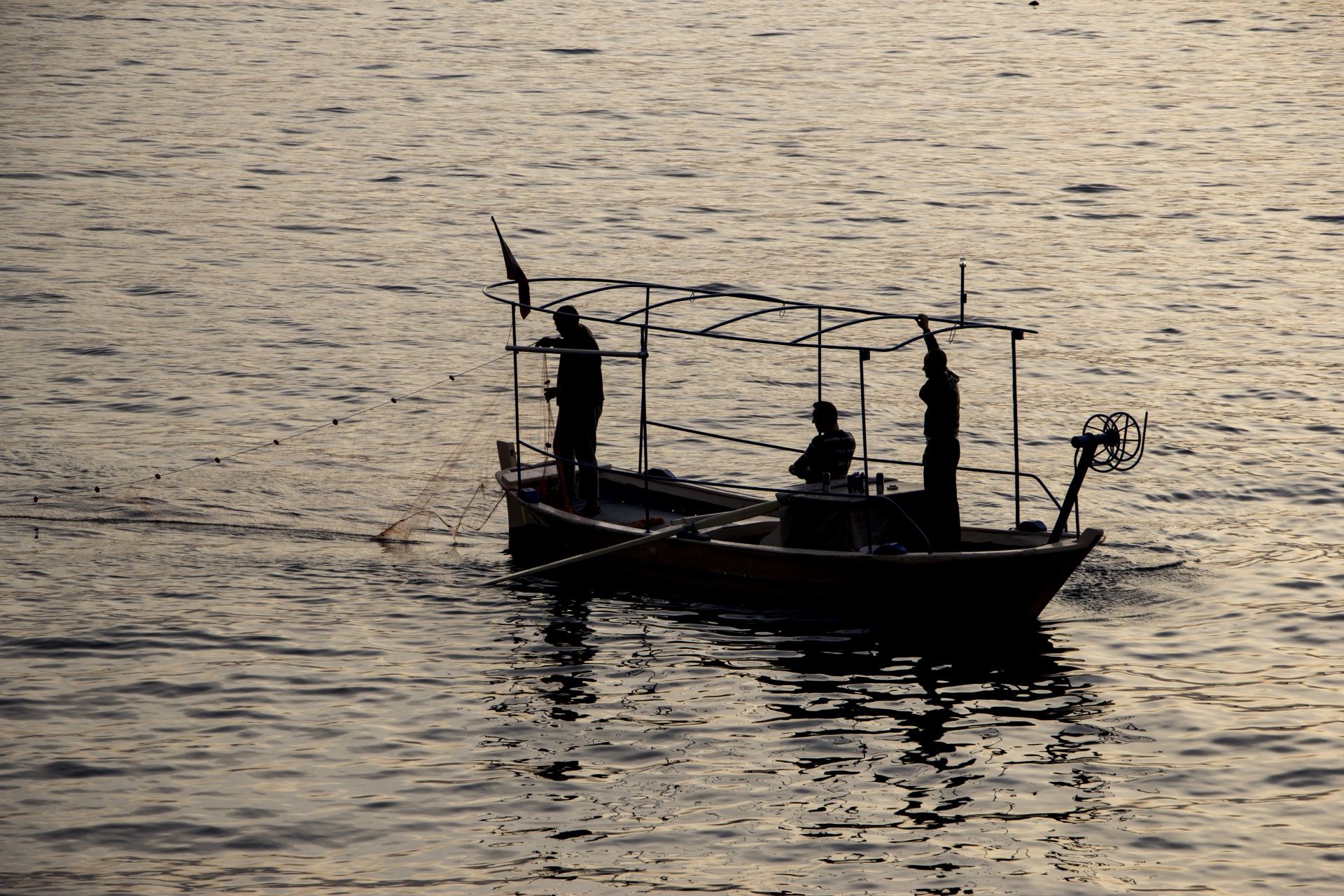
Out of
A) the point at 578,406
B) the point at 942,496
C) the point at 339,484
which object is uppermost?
the point at 578,406

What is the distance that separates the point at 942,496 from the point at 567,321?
427 centimetres

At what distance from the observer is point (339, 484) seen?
805 inches

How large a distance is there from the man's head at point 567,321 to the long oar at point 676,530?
2263mm

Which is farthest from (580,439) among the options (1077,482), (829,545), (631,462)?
(1077,482)

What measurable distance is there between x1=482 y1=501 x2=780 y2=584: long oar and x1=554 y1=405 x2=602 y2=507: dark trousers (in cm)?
96

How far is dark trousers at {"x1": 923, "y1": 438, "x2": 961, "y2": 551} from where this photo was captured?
1452 cm

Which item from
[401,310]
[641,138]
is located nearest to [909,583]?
[401,310]

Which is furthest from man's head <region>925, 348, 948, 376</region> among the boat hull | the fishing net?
the fishing net

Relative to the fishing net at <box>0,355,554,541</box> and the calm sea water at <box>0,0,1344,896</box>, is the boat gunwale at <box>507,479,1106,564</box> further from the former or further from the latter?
the fishing net at <box>0,355,554,541</box>

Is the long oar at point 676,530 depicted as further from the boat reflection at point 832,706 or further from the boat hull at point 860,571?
the boat reflection at point 832,706

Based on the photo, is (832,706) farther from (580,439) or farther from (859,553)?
(580,439)

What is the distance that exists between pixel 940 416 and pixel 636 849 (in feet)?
16.4

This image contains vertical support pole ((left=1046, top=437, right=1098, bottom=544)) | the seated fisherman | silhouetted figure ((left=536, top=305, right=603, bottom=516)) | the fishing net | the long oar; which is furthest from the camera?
the fishing net

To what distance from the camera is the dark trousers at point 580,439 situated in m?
16.7
